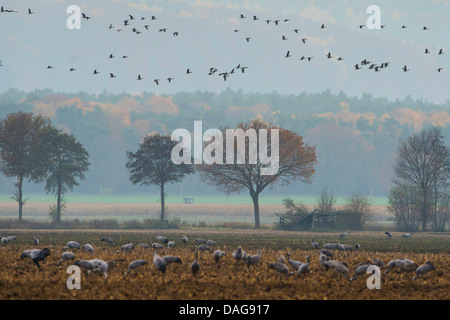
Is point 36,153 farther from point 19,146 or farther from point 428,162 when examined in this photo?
point 428,162

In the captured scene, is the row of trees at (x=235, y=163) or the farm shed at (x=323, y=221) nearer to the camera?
the farm shed at (x=323, y=221)

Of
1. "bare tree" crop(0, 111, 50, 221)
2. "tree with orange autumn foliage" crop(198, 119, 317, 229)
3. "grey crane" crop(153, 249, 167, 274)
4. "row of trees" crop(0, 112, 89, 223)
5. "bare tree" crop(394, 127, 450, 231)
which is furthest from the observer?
"tree with orange autumn foliage" crop(198, 119, 317, 229)

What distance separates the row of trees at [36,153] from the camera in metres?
94.7

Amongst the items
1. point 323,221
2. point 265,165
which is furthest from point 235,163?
point 323,221

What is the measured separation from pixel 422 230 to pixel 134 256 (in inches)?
2324

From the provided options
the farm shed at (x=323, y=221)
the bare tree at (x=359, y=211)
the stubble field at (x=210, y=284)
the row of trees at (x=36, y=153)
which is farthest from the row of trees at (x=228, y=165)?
the stubble field at (x=210, y=284)

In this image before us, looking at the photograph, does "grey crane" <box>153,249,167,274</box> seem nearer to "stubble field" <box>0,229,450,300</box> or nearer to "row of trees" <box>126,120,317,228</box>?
"stubble field" <box>0,229,450,300</box>

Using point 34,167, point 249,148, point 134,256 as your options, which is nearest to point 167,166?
point 249,148

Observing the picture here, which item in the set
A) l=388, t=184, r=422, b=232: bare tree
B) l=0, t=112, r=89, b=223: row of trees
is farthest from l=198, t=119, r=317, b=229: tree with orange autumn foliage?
l=0, t=112, r=89, b=223: row of trees

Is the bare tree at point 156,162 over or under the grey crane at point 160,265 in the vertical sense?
over

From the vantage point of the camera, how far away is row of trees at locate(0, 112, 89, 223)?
94.7 metres

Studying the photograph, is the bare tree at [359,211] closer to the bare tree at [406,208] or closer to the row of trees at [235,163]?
the bare tree at [406,208]

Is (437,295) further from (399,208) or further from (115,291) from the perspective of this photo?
(399,208)
